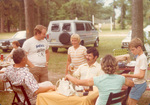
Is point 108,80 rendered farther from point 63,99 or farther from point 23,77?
point 23,77

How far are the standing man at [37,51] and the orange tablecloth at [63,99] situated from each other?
1445 millimetres

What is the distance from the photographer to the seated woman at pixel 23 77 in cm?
352

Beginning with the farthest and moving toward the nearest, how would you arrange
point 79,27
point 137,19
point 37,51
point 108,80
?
1. point 79,27
2. point 137,19
3. point 37,51
4. point 108,80

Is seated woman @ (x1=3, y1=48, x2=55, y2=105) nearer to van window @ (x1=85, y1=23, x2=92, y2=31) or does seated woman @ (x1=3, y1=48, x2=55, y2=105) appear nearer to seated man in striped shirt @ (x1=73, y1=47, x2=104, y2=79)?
seated man in striped shirt @ (x1=73, y1=47, x2=104, y2=79)

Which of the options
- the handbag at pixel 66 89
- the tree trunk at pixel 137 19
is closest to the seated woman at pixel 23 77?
the handbag at pixel 66 89

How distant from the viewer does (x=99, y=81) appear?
9.84 ft

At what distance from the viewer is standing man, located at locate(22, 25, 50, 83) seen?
16.0ft

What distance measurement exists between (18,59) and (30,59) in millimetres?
1330

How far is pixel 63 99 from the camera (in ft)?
11.0

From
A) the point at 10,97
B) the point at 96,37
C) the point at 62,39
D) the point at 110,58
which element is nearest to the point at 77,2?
the point at 96,37

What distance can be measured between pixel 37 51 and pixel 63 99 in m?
1.88

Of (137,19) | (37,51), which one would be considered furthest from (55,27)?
(37,51)

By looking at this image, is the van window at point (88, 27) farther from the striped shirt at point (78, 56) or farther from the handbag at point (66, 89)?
the handbag at point (66, 89)

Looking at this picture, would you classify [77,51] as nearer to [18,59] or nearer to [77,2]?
[18,59]
